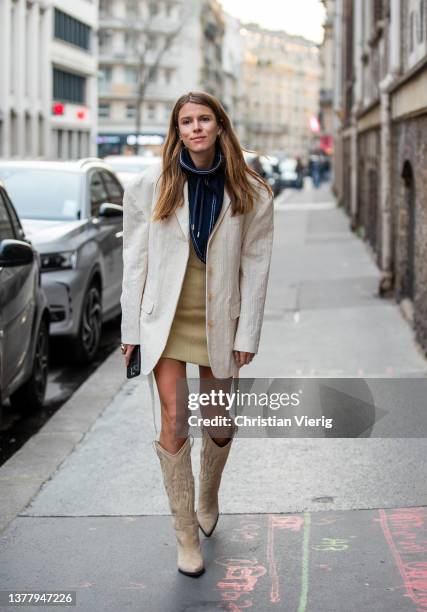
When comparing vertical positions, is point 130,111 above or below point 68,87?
above

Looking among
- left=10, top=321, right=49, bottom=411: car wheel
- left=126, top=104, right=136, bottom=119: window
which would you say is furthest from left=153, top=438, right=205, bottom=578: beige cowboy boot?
left=126, top=104, right=136, bottom=119: window

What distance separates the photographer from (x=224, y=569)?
16.8ft

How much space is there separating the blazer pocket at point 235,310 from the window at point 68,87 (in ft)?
209

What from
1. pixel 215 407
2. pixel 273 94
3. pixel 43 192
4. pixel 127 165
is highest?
pixel 273 94

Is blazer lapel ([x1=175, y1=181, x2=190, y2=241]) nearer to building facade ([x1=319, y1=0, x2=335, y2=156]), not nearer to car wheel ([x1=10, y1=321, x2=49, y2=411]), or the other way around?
car wheel ([x1=10, y1=321, x2=49, y2=411])

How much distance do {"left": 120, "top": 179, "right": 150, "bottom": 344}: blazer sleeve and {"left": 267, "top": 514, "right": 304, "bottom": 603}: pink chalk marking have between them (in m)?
0.99

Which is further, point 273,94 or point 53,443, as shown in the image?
point 273,94

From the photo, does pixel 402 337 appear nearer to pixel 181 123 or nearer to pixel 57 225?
pixel 57 225

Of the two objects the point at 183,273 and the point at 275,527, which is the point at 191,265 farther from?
the point at 275,527

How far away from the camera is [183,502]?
5.14 m

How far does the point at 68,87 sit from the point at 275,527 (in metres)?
67.4

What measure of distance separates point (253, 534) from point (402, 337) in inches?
249

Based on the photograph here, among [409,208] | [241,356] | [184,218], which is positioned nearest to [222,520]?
[241,356]

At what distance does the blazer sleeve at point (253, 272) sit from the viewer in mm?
5137
